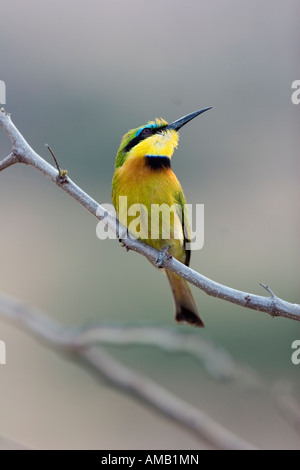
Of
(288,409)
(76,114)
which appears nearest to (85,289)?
(76,114)

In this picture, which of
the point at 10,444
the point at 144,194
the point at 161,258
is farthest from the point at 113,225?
the point at 10,444

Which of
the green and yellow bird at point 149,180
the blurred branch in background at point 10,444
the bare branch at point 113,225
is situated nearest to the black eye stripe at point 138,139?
the green and yellow bird at point 149,180

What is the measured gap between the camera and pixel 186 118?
0.91 m

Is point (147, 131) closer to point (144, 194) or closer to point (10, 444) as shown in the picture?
point (144, 194)

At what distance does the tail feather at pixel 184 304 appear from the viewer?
103 cm

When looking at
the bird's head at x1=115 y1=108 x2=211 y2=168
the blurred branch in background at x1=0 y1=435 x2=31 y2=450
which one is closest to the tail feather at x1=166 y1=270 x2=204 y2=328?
the bird's head at x1=115 y1=108 x2=211 y2=168

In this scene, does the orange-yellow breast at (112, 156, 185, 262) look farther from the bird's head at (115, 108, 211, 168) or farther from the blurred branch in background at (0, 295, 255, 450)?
the blurred branch in background at (0, 295, 255, 450)

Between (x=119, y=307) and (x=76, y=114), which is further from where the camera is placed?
(x=119, y=307)

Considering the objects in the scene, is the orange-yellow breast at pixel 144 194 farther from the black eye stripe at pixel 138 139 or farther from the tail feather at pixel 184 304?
the tail feather at pixel 184 304

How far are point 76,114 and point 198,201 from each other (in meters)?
0.47

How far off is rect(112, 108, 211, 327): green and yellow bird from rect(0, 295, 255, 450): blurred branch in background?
0.17m
